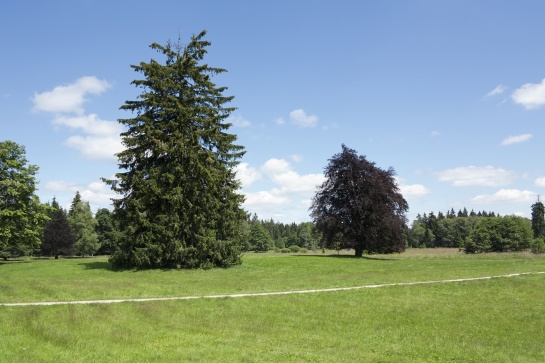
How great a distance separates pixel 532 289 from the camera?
70.9 feet

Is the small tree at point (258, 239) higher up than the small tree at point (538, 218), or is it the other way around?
the small tree at point (538, 218)

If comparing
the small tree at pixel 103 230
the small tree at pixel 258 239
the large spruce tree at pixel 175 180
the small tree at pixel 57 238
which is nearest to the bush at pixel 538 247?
the large spruce tree at pixel 175 180

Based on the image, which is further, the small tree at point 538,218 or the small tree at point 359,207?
the small tree at point 538,218

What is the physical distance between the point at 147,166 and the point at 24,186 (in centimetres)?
1496

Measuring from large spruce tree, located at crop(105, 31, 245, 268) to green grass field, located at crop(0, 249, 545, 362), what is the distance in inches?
283

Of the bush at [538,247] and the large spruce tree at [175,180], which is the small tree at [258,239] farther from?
the large spruce tree at [175,180]

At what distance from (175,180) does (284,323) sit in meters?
19.0

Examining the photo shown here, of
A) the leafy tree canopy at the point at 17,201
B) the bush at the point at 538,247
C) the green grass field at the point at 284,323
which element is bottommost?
the green grass field at the point at 284,323

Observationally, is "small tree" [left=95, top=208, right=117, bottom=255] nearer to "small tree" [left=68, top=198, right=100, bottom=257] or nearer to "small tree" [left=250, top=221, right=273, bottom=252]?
"small tree" [left=68, top=198, right=100, bottom=257]

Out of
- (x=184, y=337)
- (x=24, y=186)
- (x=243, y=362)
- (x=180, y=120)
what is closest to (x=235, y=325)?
(x=184, y=337)

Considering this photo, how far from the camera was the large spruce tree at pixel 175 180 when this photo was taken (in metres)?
31.2

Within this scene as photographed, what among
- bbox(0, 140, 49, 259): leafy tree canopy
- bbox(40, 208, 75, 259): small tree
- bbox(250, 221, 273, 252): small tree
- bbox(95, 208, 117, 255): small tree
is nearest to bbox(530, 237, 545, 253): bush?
bbox(0, 140, 49, 259): leafy tree canopy

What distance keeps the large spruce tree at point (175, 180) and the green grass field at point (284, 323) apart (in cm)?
719

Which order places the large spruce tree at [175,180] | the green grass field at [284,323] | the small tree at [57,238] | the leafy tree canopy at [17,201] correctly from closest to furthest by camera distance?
1. the green grass field at [284,323]
2. the large spruce tree at [175,180]
3. the leafy tree canopy at [17,201]
4. the small tree at [57,238]
